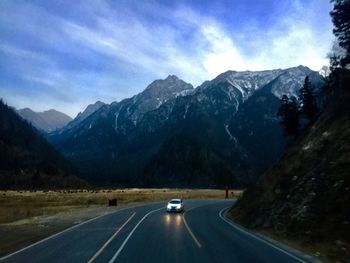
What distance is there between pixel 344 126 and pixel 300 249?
17.9 meters

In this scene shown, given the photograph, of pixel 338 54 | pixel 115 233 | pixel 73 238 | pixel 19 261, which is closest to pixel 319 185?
pixel 115 233

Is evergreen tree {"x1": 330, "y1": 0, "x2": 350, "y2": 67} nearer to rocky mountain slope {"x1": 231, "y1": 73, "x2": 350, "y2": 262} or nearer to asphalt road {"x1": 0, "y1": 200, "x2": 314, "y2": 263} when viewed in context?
rocky mountain slope {"x1": 231, "y1": 73, "x2": 350, "y2": 262}

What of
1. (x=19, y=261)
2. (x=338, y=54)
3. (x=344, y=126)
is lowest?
(x=19, y=261)

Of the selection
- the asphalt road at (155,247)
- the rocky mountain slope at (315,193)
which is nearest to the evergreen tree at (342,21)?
the rocky mountain slope at (315,193)

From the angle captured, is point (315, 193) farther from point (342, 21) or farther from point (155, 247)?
point (342, 21)

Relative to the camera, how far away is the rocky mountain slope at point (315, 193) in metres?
25.5

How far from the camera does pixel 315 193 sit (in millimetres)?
31328

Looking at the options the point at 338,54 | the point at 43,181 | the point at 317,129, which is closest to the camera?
the point at 317,129

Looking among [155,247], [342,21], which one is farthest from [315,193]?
[342,21]

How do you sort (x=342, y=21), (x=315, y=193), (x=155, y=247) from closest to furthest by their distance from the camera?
1. (x=155, y=247)
2. (x=315, y=193)
3. (x=342, y=21)

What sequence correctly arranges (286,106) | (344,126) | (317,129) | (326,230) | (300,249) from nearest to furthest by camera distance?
(300,249) < (326,230) < (344,126) < (317,129) < (286,106)

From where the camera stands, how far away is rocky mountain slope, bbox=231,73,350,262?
83.8 ft

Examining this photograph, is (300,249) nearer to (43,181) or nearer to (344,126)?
(344,126)

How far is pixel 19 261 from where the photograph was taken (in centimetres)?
2025
